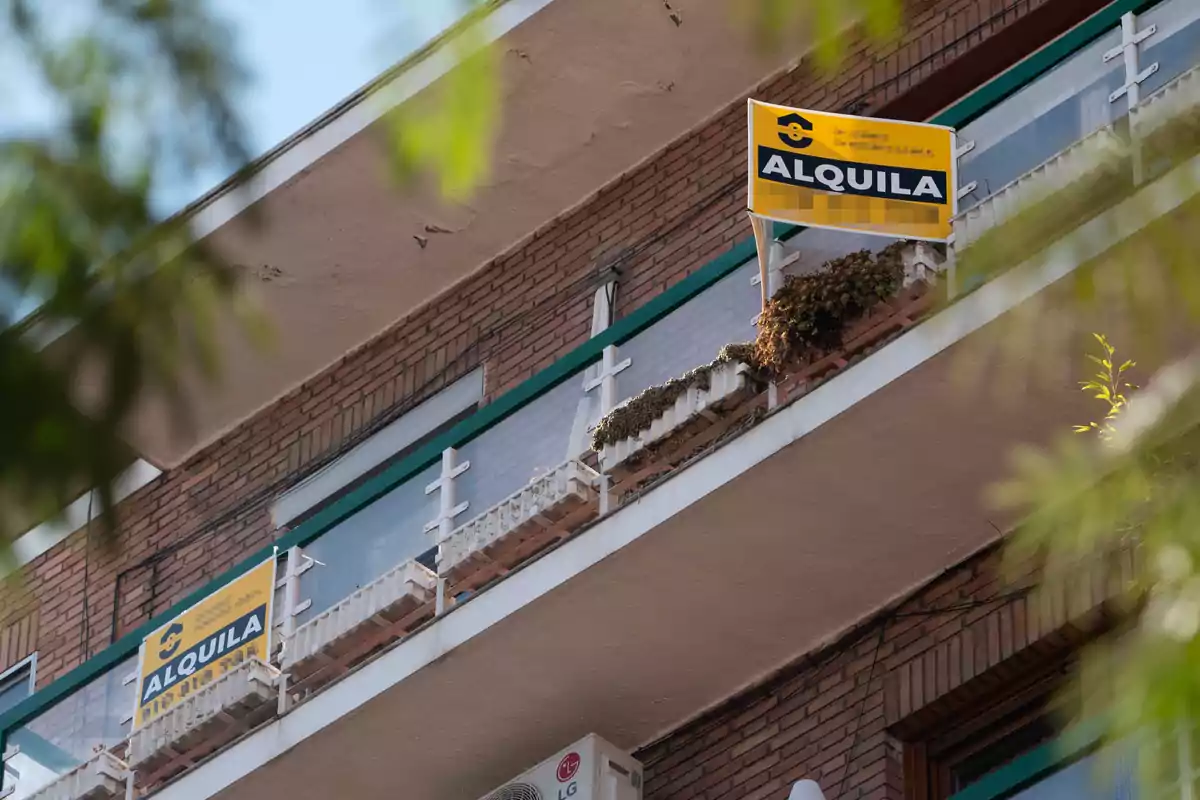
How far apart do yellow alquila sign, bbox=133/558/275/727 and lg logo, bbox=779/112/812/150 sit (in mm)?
2940

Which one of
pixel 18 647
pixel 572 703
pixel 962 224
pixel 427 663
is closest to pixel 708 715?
pixel 572 703

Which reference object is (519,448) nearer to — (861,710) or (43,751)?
(861,710)

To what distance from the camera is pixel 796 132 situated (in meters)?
9.22

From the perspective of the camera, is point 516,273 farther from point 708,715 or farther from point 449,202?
point 708,715

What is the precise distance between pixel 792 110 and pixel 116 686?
162 inches

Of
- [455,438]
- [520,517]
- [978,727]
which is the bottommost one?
[978,727]

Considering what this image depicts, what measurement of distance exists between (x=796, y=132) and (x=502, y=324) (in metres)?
3.23

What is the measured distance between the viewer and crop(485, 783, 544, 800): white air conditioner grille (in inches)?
367

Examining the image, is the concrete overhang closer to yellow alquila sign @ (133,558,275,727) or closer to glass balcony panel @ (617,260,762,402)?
yellow alquila sign @ (133,558,275,727)

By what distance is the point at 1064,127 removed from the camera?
8.36 meters

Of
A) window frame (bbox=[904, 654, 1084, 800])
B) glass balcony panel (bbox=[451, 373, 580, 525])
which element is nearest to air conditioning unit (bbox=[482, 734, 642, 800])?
glass balcony panel (bbox=[451, 373, 580, 525])

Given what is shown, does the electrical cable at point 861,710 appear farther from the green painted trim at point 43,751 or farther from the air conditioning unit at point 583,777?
the green painted trim at point 43,751

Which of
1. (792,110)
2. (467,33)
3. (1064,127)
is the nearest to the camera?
(467,33)

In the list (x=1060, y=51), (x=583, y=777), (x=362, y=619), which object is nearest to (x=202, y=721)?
(x=362, y=619)
